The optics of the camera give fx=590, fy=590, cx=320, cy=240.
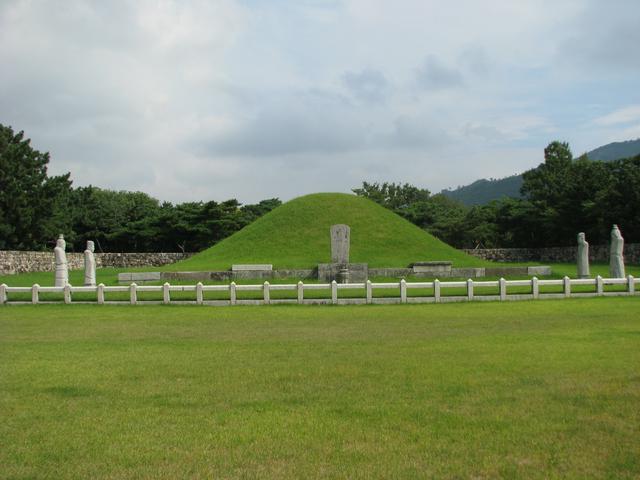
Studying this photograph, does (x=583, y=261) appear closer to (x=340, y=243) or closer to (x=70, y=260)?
(x=340, y=243)

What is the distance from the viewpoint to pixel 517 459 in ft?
16.0

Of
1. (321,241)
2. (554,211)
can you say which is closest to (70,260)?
(321,241)

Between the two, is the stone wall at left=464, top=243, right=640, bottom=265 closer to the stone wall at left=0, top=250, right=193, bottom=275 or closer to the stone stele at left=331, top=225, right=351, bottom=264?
the stone wall at left=0, top=250, right=193, bottom=275

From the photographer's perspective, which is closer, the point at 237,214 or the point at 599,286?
the point at 599,286

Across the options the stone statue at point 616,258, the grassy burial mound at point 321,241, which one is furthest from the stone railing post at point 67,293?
the stone statue at point 616,258

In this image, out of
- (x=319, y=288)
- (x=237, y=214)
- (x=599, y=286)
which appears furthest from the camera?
(x=237, y=214)

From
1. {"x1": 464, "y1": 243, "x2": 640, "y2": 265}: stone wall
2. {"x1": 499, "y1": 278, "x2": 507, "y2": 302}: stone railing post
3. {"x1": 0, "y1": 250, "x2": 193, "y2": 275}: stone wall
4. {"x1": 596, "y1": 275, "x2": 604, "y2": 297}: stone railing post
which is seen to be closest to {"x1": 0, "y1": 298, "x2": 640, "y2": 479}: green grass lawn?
{"x1": 499, "y1": 278, "x2": 507, "y2": 302}: stone railing post

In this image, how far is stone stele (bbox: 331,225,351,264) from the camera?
26266mm

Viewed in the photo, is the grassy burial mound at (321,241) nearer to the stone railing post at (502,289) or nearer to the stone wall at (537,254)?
the stone railing post at (502,289)

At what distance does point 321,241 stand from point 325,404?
96.4 feet

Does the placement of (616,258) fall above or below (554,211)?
below

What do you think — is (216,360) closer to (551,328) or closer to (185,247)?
(551,328)

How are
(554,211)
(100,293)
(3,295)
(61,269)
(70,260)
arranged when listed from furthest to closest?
(554,211)
(70,260)
(61,269)
(3,295)
(100,293)

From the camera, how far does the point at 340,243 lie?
1039 inches
